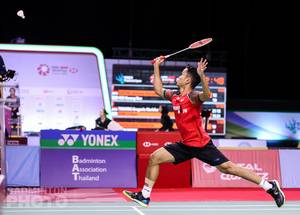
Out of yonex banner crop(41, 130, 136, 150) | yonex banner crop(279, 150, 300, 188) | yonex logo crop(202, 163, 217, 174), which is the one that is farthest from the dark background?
yonex banner crop(41, 130, 136, 150)

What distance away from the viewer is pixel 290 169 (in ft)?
44.0

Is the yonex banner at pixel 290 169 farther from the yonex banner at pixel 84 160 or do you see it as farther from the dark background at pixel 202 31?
the dark background at pixel 202 31

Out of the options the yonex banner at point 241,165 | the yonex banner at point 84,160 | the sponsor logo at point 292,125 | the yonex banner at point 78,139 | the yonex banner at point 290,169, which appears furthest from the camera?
the sponsor logo at point 292,125

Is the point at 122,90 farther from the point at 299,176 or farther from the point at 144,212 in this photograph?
the point at 144,212

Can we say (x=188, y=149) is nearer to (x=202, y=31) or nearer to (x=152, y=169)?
(x=152, y=169)

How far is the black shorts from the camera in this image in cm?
761

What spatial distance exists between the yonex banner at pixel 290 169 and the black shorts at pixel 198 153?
20.1 ft

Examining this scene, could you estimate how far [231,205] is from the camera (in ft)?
32.1

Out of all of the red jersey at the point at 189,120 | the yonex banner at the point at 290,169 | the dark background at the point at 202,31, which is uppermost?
the dark background at the point at 202,31

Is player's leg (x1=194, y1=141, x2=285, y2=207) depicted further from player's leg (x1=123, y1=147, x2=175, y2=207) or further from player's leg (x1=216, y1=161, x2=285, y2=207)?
player's leg (x1=123, y1=147, x2=175, y2=207)

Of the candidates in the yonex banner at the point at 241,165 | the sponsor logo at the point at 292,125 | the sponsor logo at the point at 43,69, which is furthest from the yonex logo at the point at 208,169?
the sponsor logo at the point at 292,125

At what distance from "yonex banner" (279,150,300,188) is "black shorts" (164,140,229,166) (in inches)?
241

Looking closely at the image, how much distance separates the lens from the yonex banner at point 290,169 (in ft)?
43.7

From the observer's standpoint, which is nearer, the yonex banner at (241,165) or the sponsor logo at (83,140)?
the sponsor logo at (83,140)
